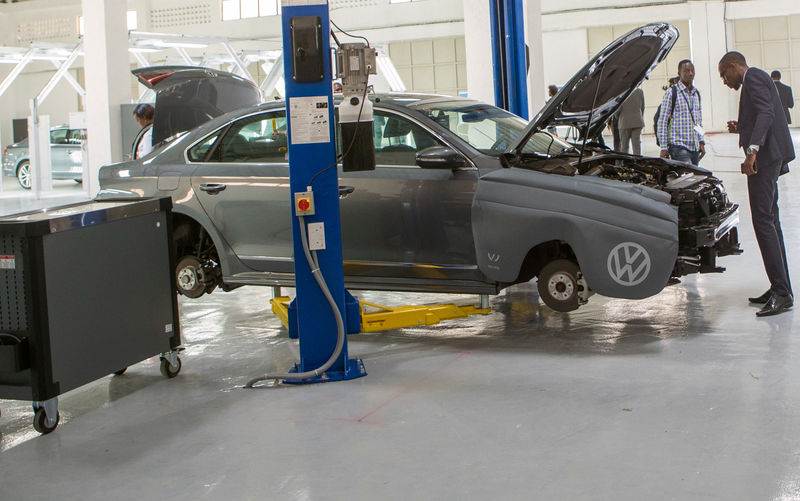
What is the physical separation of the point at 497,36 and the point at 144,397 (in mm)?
5594

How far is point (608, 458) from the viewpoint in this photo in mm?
3262

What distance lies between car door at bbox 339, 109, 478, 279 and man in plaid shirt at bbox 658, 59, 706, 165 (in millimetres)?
4173

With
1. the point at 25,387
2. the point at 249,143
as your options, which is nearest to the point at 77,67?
the point at 249,143

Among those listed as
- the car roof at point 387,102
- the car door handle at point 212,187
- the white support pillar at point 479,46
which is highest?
the white support pillar at point 479,46

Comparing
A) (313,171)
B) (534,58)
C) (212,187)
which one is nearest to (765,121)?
(313,171)

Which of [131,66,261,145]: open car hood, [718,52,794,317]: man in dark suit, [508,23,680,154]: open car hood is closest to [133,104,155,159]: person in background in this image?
[131,66,261,145]: open car hood

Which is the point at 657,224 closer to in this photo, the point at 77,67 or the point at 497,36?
the point at 497,36

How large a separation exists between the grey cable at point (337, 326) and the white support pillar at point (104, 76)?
26.6 ft

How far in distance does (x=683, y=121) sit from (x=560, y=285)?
14.0 ft

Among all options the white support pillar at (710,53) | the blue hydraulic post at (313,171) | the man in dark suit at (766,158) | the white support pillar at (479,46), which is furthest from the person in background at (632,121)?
the white support pillar at (710,53)

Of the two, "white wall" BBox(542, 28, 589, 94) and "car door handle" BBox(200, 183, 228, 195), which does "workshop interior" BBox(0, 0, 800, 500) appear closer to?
"car door handle" BBox(200, 183, 228, 195)

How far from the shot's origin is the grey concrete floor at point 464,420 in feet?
10.3

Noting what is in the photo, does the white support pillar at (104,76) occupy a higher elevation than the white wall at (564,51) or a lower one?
lower

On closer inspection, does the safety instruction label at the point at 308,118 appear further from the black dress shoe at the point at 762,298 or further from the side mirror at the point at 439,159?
the black dress shoe at the point at 762,298
